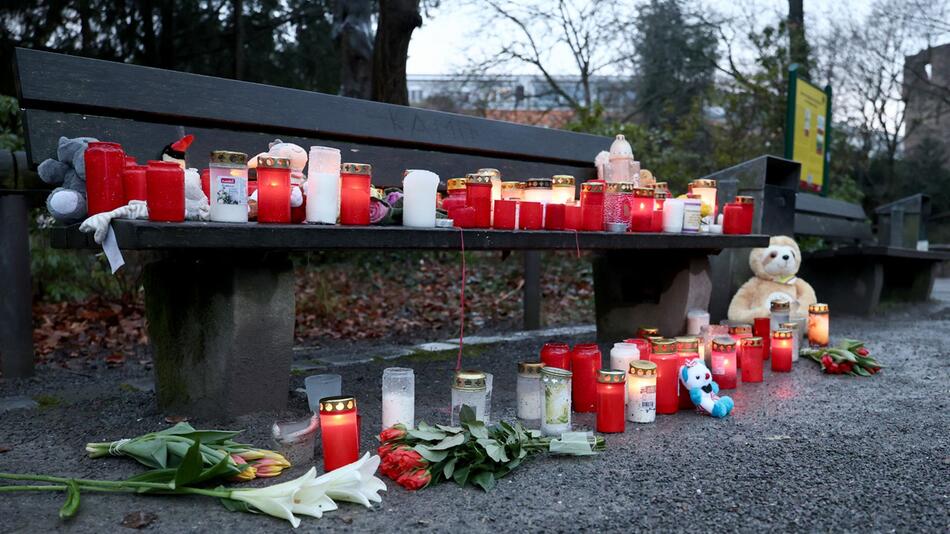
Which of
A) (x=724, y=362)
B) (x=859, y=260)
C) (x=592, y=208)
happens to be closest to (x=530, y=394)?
(x=592, y=208)

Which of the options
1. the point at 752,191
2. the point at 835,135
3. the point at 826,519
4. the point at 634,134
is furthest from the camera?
the point at 835,135

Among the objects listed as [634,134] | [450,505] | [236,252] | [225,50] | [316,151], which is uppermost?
[225,50]

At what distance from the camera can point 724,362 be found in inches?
126

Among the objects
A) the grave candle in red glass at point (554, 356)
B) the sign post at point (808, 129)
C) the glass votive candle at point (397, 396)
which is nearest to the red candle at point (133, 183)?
the glass votive candle at point (397, 396)

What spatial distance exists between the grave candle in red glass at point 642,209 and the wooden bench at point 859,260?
3.46m

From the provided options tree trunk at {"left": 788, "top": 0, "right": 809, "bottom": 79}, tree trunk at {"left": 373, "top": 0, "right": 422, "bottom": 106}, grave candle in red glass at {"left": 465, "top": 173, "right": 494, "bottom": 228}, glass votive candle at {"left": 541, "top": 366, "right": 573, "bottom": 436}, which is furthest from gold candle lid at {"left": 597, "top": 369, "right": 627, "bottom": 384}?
tree trunk at {"left": 788, "top": 0, "right": 809, "bottom": 79}

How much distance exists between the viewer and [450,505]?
1.85 m

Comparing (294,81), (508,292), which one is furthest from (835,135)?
(294,81)

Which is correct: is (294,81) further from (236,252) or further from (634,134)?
(236,252)

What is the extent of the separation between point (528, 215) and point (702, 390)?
0.97 m

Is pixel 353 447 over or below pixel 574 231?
below

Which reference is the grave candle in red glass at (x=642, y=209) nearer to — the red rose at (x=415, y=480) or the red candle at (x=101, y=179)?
the red rose at (x=415, y=480)

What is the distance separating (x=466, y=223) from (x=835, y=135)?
43.1 ft

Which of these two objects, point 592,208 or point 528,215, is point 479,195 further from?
point 592,208
